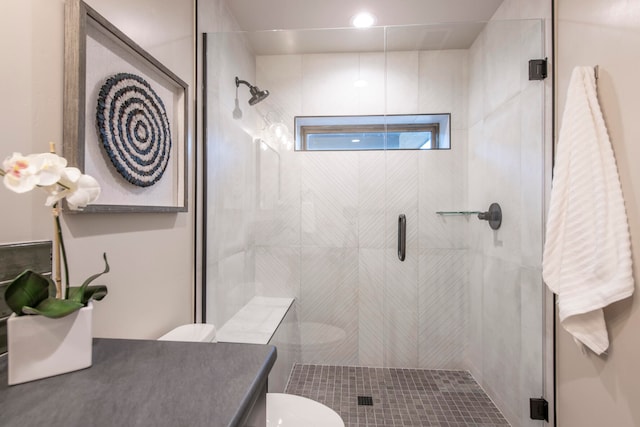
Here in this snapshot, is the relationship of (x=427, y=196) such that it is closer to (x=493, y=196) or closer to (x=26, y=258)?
(x=493, y=196)

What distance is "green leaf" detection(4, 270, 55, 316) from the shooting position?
2.04 feet

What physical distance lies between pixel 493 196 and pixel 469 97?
628mm

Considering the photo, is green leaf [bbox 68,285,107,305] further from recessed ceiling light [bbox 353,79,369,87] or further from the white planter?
recessed ceiling light [bbox 353,79,369,87]

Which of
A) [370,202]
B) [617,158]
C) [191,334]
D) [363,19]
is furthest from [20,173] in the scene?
[363,19]

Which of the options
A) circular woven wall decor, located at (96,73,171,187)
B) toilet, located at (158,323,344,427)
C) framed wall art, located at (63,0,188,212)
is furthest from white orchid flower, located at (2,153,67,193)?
toilet, located at (158,323,344,427)

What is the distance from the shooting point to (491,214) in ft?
6.11

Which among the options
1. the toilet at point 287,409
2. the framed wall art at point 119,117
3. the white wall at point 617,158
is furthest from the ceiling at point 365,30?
the toilet at point 287,409

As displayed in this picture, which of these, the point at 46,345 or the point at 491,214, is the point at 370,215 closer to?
the point at 491,214

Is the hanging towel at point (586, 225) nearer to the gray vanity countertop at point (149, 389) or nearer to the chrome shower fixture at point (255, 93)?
the gray vanity countertop at point (149, 389)

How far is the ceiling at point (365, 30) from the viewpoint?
179 cm

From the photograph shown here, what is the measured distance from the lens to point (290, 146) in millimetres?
1926

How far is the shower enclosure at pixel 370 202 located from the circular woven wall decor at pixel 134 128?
1.77 ft

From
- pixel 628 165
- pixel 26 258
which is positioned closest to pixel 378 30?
pixel 628 165

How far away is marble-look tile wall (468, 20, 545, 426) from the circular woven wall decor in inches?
66.8
